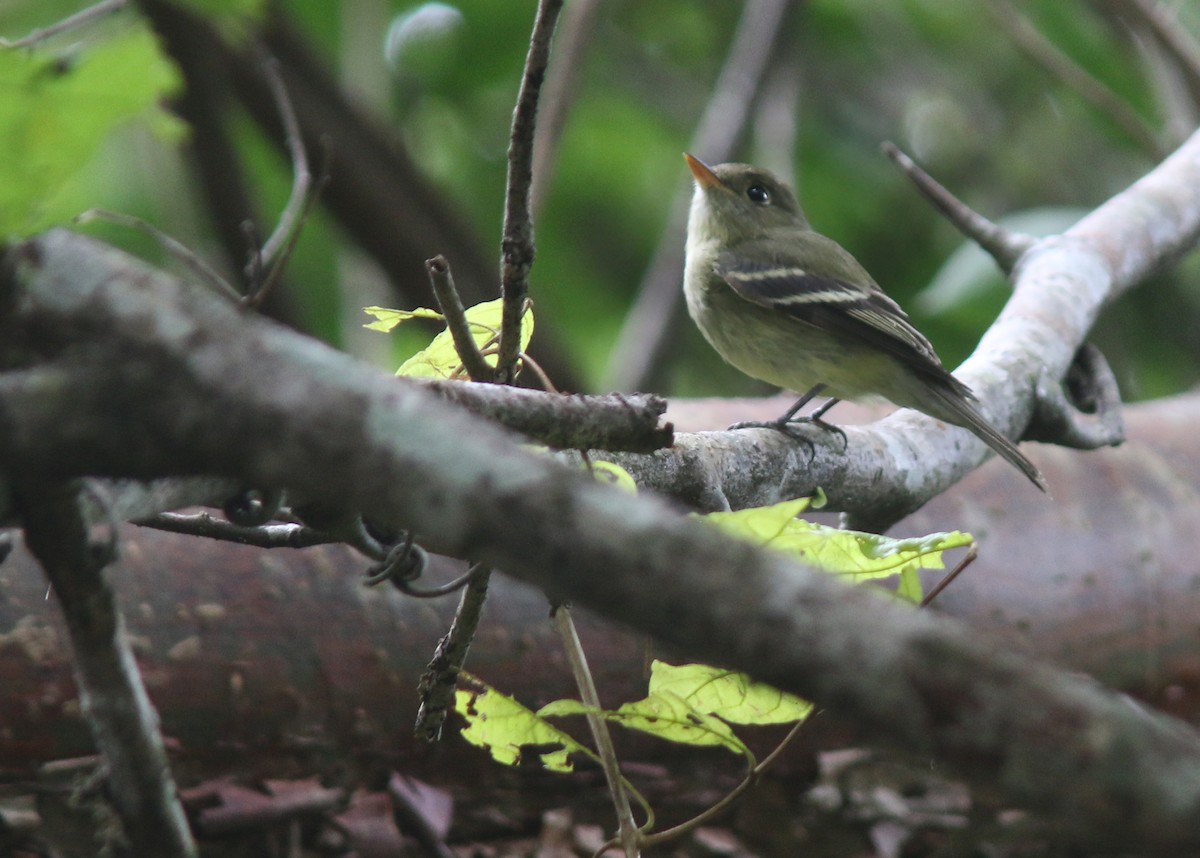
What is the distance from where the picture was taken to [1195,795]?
620 mm

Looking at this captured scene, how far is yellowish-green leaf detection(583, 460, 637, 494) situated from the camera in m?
1.40

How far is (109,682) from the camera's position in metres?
0.90

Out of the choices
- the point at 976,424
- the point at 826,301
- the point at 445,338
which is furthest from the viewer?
the point at 826,301

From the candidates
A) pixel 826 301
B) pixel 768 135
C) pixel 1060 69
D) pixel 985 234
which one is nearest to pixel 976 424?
pixel 985 234

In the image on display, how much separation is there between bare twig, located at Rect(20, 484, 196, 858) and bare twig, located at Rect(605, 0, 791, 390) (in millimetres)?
4241

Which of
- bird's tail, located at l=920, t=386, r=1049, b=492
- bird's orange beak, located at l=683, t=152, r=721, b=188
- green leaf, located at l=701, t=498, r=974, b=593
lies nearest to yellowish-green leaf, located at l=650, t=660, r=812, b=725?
green leaf, located at l=701, t=498, r=974, b=593

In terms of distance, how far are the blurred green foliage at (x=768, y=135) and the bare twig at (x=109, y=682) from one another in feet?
15.9

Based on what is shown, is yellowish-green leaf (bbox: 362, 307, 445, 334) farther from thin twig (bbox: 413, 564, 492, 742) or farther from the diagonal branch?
the diagonal branch

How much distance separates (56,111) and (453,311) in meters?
0.51

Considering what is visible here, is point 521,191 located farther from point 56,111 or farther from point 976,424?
point 976,424

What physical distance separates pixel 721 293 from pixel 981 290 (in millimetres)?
1238

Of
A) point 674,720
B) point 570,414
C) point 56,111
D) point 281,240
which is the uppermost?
point 56,111

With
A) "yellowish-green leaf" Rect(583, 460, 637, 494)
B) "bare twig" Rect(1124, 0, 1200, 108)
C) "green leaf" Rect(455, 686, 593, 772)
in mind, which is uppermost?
"bare twig" Rect(1124, 0, 1200, 108)

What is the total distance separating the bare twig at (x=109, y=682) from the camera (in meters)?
0.86
